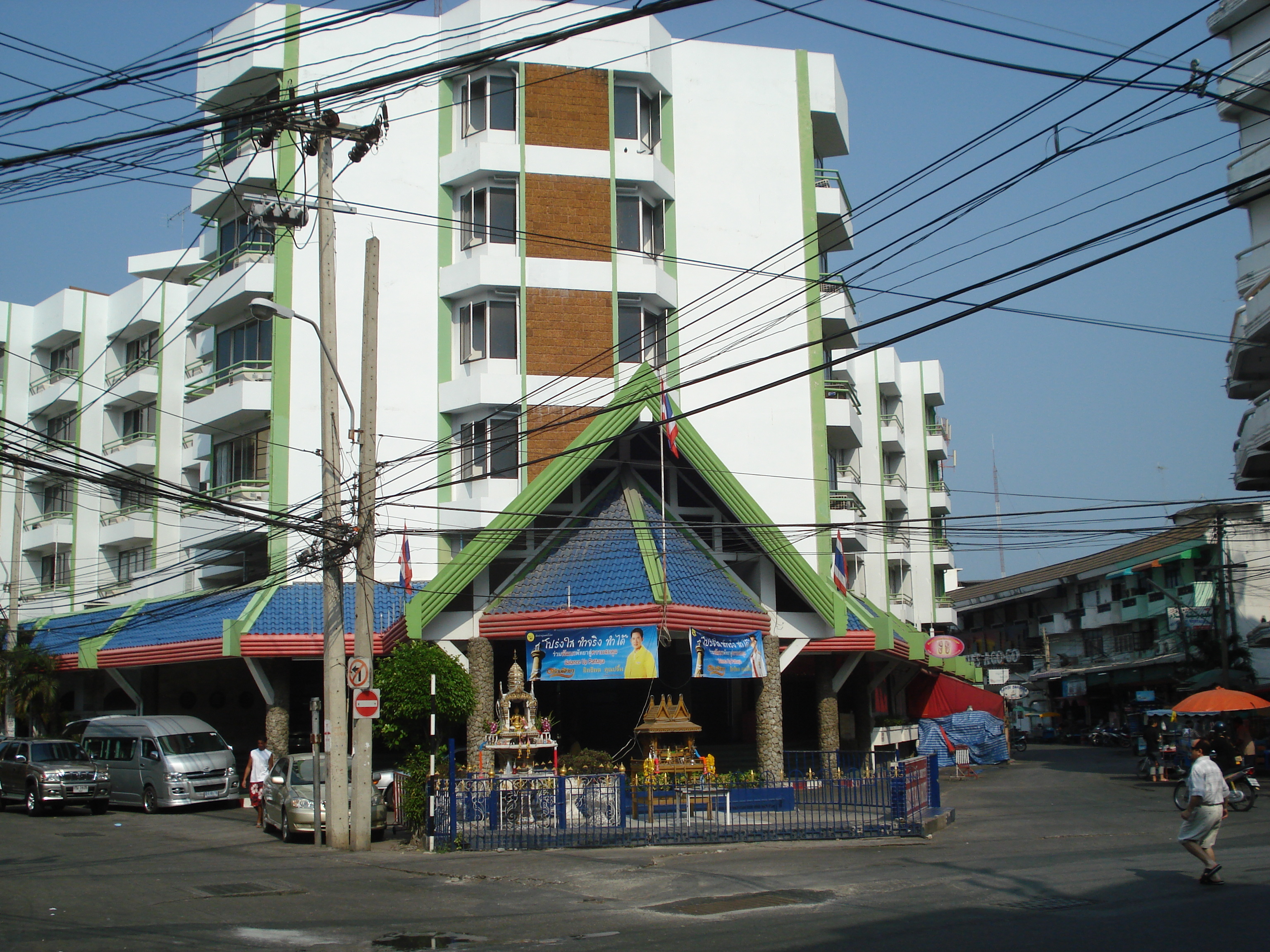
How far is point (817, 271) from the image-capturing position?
40062 mm

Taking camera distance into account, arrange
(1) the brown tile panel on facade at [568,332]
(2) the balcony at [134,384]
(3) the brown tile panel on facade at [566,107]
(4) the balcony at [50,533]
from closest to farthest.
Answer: (1) the brown tile panel on facade at [568,332] < (3) the brown tile panel on facade at [566,107] < (2) the balcony at [134,384] < (4) the balcony at [50,533]

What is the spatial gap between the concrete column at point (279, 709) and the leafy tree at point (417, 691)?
7.10m

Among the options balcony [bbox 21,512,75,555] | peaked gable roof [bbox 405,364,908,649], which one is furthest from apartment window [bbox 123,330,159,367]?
peaked gable roof [bbox 405,364,908,649]

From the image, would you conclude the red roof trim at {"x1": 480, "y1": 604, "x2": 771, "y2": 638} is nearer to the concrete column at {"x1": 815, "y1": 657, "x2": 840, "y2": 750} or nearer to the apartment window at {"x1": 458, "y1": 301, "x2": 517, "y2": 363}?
the concrete column at {"x1": 815, "y1": 657, "x2": 840, "y2": 750}

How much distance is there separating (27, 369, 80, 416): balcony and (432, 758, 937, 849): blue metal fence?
34912 millimetres

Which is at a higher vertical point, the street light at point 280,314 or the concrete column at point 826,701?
the street light at point 280,314

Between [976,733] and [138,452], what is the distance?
33.0 meters

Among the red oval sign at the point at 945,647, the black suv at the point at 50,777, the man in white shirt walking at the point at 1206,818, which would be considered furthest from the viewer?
the red oval sign at the point at 945,647

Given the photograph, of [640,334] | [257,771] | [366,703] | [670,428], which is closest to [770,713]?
[670,428]

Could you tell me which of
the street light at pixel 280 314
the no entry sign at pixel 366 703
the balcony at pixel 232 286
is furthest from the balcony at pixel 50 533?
the no entry sign at pixel 366 703

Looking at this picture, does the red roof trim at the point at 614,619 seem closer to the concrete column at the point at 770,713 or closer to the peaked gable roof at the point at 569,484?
the peaked gable roof at the point at 569,484

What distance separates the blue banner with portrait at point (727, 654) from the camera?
25.9 metres

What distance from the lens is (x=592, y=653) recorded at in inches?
998

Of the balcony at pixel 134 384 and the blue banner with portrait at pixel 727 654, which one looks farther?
the balcony at pixel 134 384
